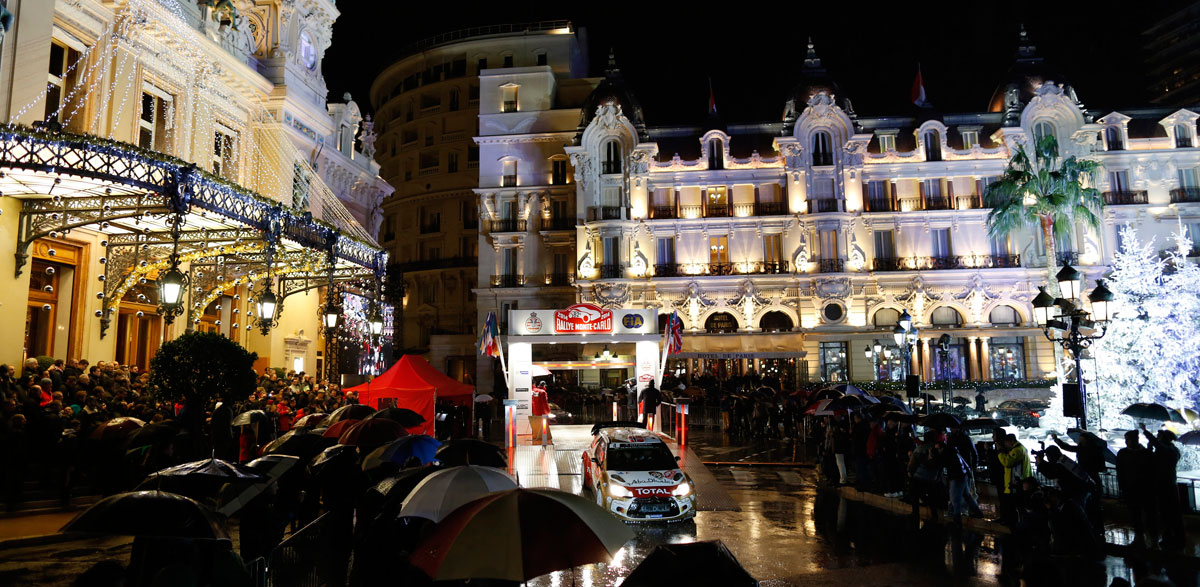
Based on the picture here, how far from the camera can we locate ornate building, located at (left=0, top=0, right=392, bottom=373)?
604 inches

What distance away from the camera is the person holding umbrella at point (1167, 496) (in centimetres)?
977

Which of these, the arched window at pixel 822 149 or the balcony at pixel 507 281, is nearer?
the arched window at pixel 822 149

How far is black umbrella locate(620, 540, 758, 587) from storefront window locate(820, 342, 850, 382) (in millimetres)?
39682

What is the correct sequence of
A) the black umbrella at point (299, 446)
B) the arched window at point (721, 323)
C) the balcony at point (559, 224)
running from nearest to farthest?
the black umbrella at point (299, 446) → the arched window at point (721, 323) → the balcony at point (559, 224)

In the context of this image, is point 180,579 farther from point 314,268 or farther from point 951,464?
point 314,268

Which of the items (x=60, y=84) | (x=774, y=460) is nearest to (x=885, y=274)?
(x=774, y=460)

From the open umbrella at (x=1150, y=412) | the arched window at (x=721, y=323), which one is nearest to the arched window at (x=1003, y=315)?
the arched window at (x=721, y=323)

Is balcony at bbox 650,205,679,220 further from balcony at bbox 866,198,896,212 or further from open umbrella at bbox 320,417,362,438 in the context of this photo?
open umbrella at bbox 320,417,362,438

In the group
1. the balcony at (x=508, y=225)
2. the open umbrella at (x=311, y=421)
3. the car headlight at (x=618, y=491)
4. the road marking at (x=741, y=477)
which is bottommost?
the road marking at (x=741, y=477)

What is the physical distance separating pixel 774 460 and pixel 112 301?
18.9 meters

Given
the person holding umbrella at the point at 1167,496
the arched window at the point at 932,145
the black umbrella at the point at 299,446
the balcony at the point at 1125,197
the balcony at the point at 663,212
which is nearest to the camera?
the person holding umbrella at the point at 1167,496

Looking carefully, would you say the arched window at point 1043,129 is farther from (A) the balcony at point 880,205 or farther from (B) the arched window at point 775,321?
(B) the arched window at point 775,321

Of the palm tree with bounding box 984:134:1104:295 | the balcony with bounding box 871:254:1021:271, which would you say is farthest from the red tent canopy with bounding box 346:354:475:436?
the palm tree with bounding box 984:134:1104:295

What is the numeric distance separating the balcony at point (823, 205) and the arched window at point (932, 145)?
21.5ft
